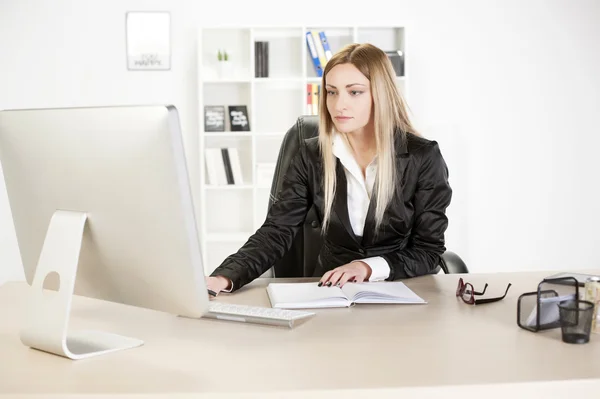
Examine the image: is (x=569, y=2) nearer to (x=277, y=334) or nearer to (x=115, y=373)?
(x=277, y=334)

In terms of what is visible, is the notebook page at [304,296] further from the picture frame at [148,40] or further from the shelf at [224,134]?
the picture frame at [148,40]

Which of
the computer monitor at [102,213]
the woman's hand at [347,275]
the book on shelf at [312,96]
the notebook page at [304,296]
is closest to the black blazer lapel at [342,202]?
the woman's hand at [347,275]

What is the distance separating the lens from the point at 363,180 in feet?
7.73

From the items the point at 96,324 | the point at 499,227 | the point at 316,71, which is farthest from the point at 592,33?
the point at 96,324

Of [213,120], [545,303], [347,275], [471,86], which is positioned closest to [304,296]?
[347,275]

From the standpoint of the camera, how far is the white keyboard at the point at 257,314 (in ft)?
4.96

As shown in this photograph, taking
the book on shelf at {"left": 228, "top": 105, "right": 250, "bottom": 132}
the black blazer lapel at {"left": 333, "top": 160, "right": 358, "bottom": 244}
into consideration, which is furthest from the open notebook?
the book on shelf at {"left": 228, "top": 105, "right": 250, "bottom": 132}

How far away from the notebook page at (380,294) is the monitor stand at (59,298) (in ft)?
1.81

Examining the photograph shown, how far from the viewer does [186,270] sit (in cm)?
126

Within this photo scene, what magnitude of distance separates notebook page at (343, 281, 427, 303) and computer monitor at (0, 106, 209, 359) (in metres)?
0.53

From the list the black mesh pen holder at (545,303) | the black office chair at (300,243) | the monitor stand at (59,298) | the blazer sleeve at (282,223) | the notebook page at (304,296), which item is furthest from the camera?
the black office chair at (300,243)

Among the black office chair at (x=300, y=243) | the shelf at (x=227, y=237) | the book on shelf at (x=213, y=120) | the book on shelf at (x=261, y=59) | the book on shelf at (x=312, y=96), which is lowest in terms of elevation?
the shelf at (x=227, y=237)

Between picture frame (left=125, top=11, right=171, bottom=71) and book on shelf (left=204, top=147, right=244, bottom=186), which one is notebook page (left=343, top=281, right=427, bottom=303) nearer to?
book on shelf (left=204, top=147, right=244, bottom=186)

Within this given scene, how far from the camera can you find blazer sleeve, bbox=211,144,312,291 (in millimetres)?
2121
